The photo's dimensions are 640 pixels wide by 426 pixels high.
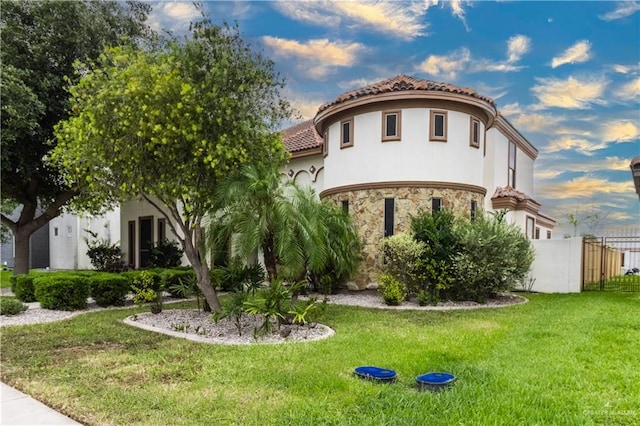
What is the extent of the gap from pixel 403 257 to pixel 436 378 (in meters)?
7.63

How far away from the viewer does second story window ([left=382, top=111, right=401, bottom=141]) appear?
567 inches

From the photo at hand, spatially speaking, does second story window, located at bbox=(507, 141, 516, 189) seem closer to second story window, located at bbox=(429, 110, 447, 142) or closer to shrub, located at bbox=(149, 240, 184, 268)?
second story window, located at bbox=(429, 110, 447, 142)

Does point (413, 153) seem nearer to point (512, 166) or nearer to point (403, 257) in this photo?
point (403, 257)

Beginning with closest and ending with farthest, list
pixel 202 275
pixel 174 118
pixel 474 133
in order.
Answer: pixel 174 118 → pixel 202 275 → pixel 474 133

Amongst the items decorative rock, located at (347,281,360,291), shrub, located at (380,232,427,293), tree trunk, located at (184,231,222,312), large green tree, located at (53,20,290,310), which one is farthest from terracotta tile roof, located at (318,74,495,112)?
tree trunk, located at (184,231,222,312)

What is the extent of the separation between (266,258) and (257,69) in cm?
435

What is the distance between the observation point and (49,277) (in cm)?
1166

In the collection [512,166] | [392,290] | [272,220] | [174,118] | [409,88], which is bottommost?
[392,290]

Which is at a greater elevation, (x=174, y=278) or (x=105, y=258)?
(x=174, y=278)

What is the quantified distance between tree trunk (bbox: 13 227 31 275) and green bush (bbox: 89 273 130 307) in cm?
786

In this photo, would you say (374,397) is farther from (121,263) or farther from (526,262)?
(121,263)

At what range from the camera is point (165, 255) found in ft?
66.3

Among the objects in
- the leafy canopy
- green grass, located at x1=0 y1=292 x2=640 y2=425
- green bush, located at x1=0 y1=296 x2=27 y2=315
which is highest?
the leafy canopy

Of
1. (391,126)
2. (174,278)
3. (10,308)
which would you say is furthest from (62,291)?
(391,126)
